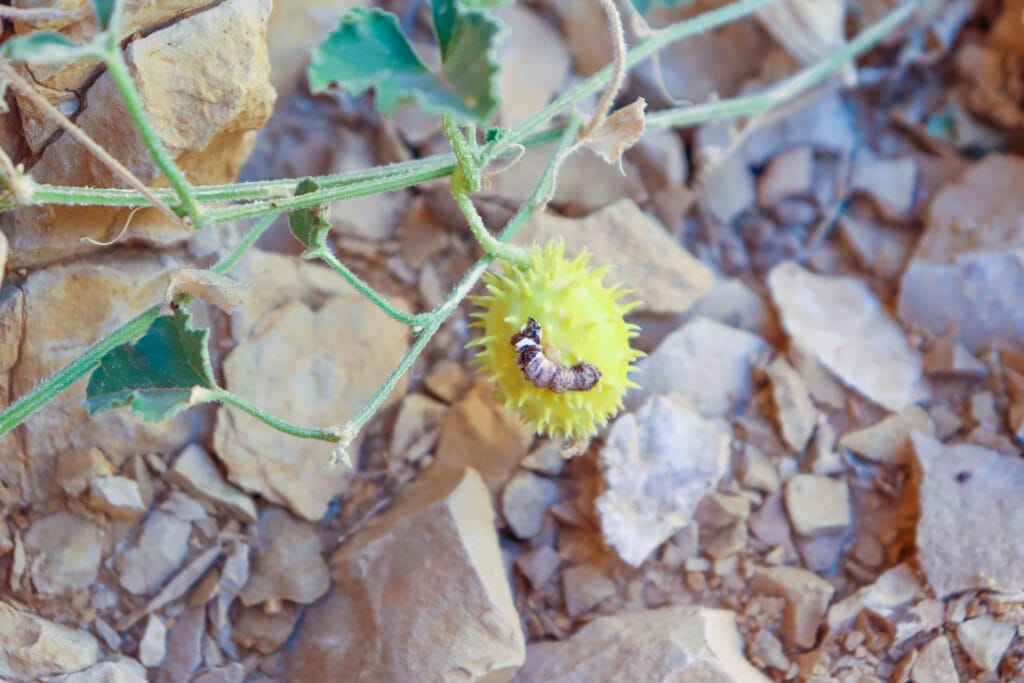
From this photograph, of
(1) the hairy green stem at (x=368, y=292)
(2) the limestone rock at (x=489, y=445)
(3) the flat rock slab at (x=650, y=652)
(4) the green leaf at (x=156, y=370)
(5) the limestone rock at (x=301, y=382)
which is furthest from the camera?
(2) the limestone rock at (x=489, y=445)

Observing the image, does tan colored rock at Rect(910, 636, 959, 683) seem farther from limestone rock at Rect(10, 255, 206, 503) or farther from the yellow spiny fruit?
limestone rock at Rect(10, 255, 206, 503)

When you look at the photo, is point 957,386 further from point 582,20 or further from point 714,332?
point 582,20

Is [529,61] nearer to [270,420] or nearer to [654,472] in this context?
[654,472]

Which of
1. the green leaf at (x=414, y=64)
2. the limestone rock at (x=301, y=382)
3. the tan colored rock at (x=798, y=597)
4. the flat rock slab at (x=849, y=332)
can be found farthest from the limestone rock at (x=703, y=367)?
the green leaf at (x=414, y=64)

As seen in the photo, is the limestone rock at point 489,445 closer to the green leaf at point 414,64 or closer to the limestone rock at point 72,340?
the limestone rock at point 72,340

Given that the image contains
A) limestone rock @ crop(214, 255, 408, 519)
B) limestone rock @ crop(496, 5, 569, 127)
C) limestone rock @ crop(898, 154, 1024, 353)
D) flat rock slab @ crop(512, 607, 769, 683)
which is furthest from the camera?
limestone rock @ crop(496, 5, 569, 127)

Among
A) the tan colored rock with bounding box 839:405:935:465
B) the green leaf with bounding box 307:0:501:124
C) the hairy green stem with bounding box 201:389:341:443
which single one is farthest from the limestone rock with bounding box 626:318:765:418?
the green leaf with bounding box 307:0:501:124

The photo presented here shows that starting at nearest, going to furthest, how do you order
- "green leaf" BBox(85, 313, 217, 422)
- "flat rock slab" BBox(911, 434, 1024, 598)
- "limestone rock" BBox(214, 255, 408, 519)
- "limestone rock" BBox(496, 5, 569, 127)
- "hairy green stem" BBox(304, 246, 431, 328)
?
"green leaf" BBox(85, 313, 217, 422) → "hairy green stem" BBox(304, 246, 431, 328) → "flat rock slab" BBox(911, 434, 1024, 598) → "limestone rock" BBox(214, 255, 408, 519) → "limestone rock" BBox(496, 5, 569, 127)
